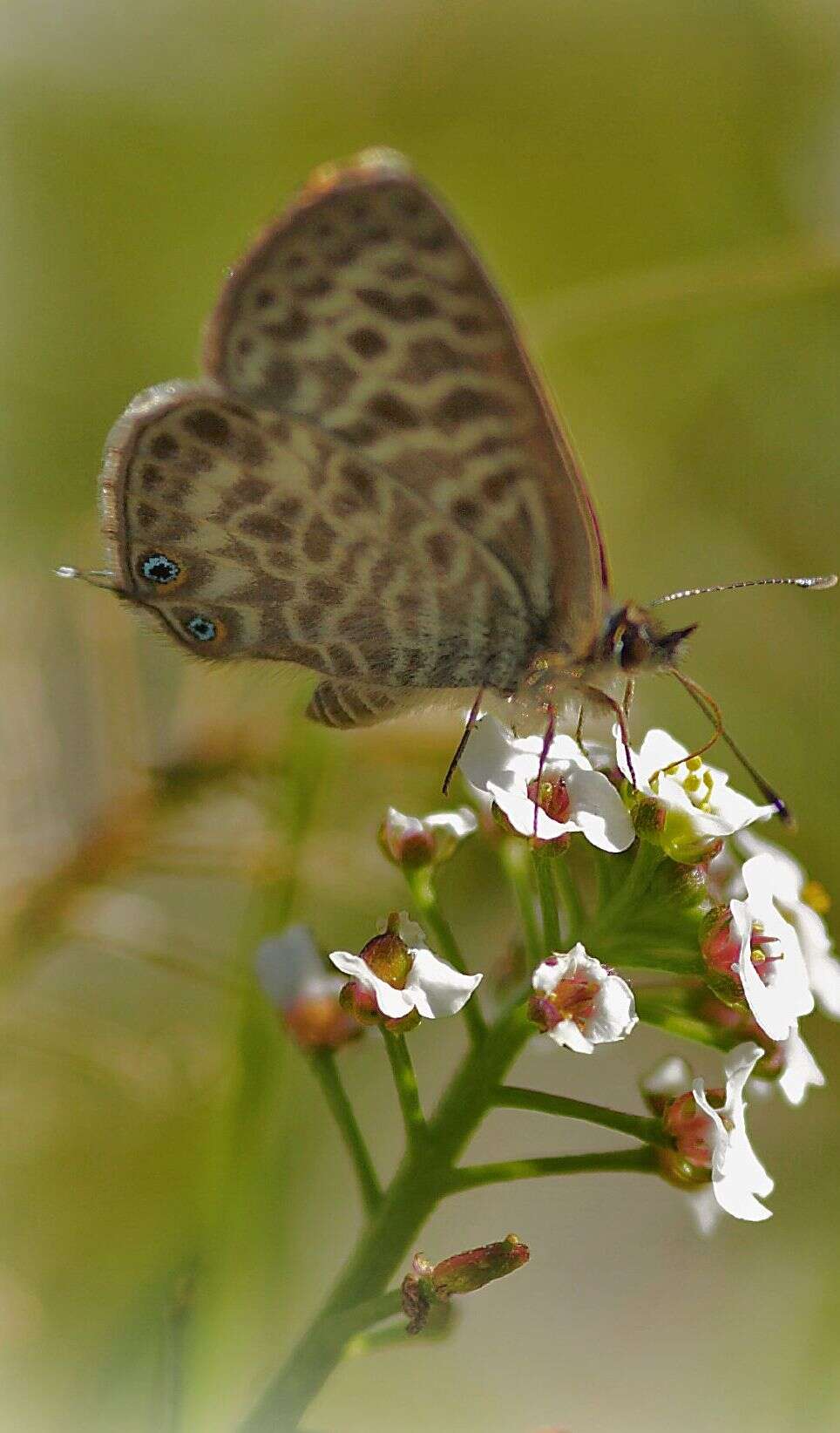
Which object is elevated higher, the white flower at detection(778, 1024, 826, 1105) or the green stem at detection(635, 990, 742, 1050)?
the green stem at detection(635, 990, 742, 1050)

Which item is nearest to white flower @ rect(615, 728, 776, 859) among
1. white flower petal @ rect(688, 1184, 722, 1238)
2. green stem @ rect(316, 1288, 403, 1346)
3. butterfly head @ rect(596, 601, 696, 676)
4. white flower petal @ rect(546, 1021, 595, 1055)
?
butterfly head @ rect(596, 601, 696, 676)

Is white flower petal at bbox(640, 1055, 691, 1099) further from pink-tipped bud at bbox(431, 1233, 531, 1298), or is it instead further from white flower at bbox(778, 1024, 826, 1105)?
pink-tipped bud at bbox(431, 1233, 531, 1298)

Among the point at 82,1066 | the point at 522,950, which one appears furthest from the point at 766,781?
the point at 82,1066

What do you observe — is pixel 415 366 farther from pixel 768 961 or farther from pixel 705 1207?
pixel 705 1207

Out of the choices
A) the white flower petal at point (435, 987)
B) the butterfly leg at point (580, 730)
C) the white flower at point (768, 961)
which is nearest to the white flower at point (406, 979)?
the white flower petal at point (435, 987)

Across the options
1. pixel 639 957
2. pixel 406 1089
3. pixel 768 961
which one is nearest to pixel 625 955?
pixel 639 957

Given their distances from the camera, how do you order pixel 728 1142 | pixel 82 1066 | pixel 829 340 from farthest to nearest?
pixel 829 340 → pixel 82 1066 → pixel 728 1142

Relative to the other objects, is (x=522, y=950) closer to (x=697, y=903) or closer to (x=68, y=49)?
(x=697, y=903)
